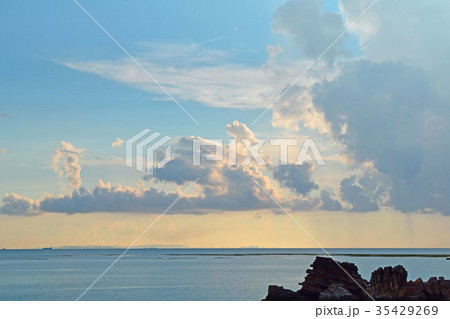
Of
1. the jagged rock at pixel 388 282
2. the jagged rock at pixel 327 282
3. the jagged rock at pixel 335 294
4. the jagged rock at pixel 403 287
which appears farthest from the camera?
the jagged rock at pixel 388 282

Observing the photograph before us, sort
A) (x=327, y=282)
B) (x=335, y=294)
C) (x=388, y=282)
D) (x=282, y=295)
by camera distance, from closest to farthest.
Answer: (x=335, y=294) < (x=327, y=282) < (x=282, y=295) < (x=388, y=282)

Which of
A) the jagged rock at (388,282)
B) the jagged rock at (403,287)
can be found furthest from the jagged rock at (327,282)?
the jagged rock at (388,282)

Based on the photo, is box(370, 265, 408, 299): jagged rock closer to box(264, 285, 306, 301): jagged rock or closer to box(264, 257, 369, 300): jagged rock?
box(264, 257, 369, 300): jagged rock

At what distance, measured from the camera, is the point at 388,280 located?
59.2 metres

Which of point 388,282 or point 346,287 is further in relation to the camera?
point 388,282

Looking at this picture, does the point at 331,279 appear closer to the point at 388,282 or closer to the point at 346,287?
the point at 346,287

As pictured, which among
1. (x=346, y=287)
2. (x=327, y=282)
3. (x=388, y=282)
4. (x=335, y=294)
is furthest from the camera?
(x=388, y=282)

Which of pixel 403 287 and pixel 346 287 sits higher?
pixel 346 287

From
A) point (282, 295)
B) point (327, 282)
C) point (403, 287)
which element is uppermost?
point (327, 282)

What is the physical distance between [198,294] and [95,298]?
56.0 feet

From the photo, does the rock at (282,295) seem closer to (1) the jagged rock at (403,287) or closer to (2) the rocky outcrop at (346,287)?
(2) the rocky outcrop at (346,287)

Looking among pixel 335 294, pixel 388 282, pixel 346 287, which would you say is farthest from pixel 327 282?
pixel 388 282

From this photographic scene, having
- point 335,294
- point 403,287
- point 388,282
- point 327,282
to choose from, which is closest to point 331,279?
point 327,282
